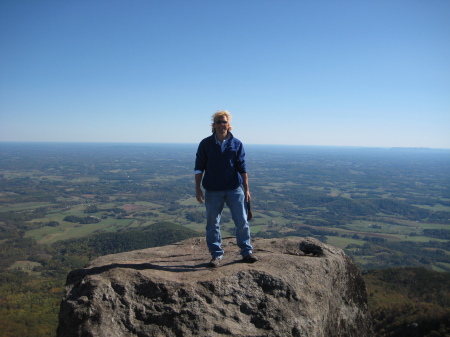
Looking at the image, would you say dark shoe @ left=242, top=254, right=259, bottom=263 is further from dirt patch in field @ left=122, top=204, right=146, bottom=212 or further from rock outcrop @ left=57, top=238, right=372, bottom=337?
dirt patch in field @ left=122, top=204, right=146, bottom=212

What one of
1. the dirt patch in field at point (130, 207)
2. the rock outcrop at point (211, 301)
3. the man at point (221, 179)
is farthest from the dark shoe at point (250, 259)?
the dirt patch in field at point (130, 207)

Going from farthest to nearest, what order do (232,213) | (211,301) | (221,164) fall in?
(232,213), (221,164), (211,301)

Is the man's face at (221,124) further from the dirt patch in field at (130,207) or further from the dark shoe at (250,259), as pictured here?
the dirt patch in field at (130,207)

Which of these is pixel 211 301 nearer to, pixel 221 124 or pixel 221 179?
pixel 221 179

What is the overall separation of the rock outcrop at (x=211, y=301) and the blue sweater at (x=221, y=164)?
161cm

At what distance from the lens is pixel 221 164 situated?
18.3 ft

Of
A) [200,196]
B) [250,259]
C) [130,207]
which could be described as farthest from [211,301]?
[130,207]

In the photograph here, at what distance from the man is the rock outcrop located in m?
0.52

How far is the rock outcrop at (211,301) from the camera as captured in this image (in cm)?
395

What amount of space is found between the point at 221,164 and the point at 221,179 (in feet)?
0.99

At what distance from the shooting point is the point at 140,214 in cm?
10425

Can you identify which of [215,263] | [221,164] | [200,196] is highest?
[221,164]

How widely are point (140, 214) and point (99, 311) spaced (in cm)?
10592

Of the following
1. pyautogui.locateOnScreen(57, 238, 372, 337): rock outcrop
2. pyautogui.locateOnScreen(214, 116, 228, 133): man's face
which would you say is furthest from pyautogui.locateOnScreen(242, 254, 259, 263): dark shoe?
pyautogui.locateOnScreen(214, 116, 228, 133): man's face
